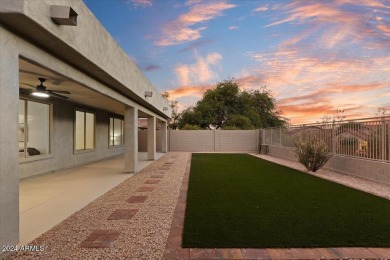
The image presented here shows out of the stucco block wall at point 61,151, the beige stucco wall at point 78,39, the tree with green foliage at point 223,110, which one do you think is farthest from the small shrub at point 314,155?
the tree with green foliage at point 223,110

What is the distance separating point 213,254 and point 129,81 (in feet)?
19.1

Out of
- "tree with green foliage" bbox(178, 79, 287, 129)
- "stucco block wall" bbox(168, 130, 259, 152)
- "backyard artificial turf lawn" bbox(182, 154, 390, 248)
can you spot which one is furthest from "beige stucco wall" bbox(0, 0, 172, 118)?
"tree with green foliage" bbox(178, 79, 287, 129)

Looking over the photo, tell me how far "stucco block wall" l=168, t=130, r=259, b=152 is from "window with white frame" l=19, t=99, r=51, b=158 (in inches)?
528

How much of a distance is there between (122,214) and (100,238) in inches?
45.3

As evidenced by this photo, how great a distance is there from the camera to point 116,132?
59.9 ft

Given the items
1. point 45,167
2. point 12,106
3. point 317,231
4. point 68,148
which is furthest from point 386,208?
point 68,148

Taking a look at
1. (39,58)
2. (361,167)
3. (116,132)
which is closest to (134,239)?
(39,58)

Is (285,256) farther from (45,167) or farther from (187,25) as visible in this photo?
(187,25)

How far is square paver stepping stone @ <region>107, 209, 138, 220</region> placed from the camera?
15.7 feet

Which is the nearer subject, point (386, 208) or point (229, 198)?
point (386, 208)

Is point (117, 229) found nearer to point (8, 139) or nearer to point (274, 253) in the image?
point (8, 139)

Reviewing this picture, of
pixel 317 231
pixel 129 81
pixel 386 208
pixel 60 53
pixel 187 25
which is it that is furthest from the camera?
pixel 187 25

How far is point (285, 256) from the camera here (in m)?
3.19

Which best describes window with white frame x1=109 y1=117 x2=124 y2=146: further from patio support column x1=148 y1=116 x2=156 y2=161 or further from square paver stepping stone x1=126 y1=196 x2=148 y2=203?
square paver stepping stone x1=126 y1=196 x2=148 y2=203
